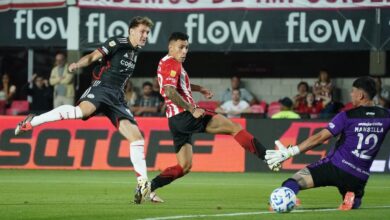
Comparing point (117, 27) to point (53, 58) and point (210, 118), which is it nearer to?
point (53, 58)

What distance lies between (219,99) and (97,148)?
474cm

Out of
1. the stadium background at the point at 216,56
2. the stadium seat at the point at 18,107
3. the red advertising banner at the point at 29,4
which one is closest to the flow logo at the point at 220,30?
the stadium background at the point at 216,56

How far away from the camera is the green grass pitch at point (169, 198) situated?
444 inches

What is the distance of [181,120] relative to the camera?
527 inches

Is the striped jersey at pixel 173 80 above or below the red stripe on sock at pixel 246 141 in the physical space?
above

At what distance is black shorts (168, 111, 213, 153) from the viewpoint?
13.4m

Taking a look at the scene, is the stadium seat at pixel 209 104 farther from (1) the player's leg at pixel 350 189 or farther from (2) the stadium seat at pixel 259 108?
(1) the player's leg at pixel 350 189

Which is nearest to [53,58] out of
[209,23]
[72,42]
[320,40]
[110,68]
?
[72,42]

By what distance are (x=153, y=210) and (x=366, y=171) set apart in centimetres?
239

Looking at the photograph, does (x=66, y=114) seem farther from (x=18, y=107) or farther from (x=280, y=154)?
(x=18, y=107)

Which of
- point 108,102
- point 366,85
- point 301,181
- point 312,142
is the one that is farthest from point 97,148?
point 312,142

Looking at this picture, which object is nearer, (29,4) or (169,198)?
(169,198)

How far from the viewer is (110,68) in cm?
1377

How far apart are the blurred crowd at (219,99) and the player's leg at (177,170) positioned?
820 cm
